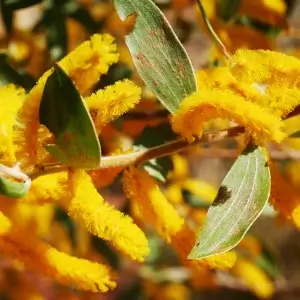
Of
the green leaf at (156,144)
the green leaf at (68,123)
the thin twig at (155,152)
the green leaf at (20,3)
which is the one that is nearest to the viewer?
the green leaf at (68,123)

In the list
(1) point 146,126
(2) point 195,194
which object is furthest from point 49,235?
(1) point 146,126

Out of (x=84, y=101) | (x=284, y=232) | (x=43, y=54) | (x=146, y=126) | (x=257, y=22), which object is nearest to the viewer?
(x=84, y=101)

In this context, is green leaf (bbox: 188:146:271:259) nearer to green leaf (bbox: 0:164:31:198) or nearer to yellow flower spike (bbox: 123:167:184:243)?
yellow flower spike (bbox: 123:167:184:243)

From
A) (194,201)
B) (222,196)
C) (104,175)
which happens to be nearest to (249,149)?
(222,196)

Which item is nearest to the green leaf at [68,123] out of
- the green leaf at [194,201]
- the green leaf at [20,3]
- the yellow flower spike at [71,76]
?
the yellow flower spike at [71,76]

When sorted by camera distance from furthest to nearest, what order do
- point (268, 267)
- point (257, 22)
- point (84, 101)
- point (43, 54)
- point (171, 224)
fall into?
point (268, 267) → point (43, 54) → point (257, 22) → point (171, 224) → point (84, 101)

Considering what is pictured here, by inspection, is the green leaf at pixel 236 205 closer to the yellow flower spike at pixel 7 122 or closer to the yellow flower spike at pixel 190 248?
the yellow flower spike at pixel 190 248

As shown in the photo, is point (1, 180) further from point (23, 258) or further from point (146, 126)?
point (146, 126)

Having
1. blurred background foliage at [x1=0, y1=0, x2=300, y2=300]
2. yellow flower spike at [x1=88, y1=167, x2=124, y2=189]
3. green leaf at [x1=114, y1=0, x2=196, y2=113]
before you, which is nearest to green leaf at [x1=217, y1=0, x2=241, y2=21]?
blurred background foliage at [x1=0, y1=0, x2=300, y2=300]
